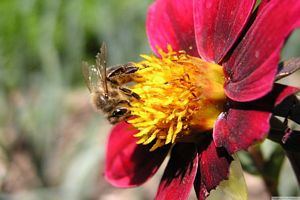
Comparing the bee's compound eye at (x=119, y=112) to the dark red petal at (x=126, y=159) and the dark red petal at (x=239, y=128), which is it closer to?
the dark red petal at (x=126, y=159)

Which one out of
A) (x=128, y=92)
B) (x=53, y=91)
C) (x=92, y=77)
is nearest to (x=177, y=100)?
(x=128, y=92)

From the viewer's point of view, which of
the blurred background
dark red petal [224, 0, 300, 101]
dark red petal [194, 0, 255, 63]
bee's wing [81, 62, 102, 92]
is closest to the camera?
dark red petal [224, 0, 300, 101]

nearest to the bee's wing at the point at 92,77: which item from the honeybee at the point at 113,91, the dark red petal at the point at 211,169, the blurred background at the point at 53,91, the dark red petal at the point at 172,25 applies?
the honeybee at the point at 113,91

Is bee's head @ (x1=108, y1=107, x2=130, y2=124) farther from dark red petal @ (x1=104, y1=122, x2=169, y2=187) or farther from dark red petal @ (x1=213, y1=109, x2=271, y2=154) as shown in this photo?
dark red petal @ (x1=213, y1=109, x2=271, y2=154)

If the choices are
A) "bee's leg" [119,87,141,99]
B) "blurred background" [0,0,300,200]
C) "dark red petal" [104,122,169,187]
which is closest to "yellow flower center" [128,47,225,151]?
"bee's leg" [119,87,141,99]

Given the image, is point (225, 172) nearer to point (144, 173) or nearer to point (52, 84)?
point (144, 173)

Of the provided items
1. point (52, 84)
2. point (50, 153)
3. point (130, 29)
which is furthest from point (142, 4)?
point (50, 153)

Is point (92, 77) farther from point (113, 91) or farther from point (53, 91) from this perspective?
point (53, 91)
